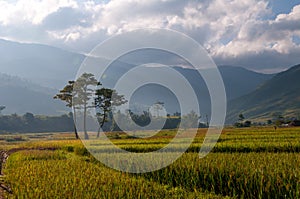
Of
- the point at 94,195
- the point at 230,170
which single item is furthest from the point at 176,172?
the point at 94,195

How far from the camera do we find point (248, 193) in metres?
8.85

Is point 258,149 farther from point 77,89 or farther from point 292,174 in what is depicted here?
point 77,89

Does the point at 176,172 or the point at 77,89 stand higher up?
the point at 77,89

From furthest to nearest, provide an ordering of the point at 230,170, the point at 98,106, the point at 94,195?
1. the point at 98,106
2. the point at 230,170
3. the point at 94,195

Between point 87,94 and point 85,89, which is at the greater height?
point 85,89

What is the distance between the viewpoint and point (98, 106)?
5322cm

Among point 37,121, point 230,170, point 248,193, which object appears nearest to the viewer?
point 248,193

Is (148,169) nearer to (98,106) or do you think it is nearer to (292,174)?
(292,174)

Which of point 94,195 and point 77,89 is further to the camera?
point 77,89

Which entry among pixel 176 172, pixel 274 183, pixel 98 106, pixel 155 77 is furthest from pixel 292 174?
pixel 98 106

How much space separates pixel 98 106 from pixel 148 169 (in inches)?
1650

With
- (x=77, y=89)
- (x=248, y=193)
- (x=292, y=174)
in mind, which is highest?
(x=77, y=89)

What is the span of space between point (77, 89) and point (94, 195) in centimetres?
4722

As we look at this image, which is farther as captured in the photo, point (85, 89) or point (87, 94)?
point (85, 89)
